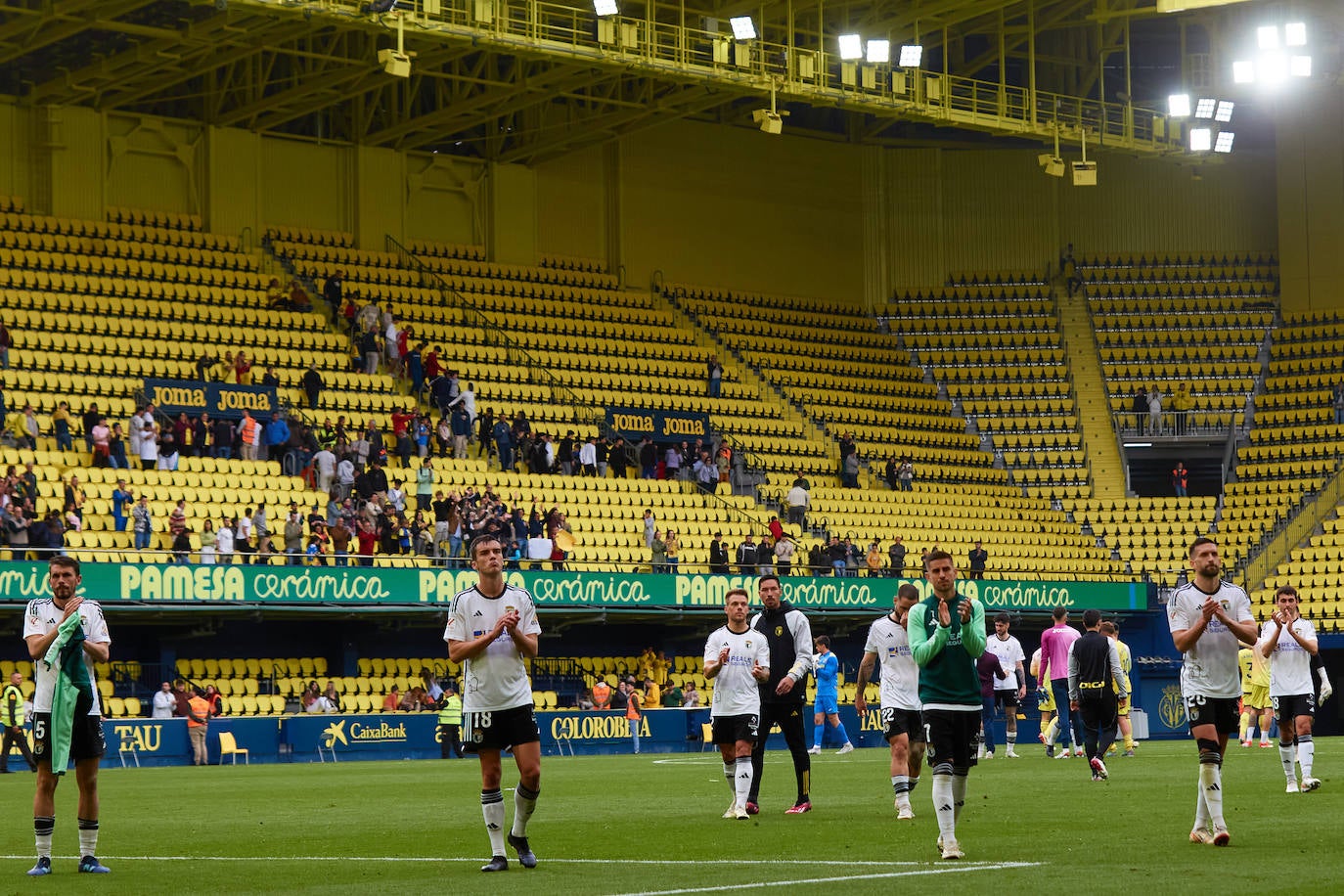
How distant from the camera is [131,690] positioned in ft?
118

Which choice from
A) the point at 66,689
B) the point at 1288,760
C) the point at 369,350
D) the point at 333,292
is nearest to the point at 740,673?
the point at 1288,760

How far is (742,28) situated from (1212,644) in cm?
3177

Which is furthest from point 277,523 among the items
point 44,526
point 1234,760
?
point 1234,760

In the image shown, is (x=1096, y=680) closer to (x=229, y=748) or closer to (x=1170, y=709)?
(x=229, y=748)

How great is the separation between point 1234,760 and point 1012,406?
102ft

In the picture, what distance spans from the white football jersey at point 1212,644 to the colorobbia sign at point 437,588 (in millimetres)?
23219

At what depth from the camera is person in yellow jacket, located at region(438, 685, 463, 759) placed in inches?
1385

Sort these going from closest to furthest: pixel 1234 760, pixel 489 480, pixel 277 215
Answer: pixel 1234 760 → pixel 489 480 → pixel 277 215

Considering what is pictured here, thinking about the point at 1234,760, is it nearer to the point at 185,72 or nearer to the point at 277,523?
the point at 277,523

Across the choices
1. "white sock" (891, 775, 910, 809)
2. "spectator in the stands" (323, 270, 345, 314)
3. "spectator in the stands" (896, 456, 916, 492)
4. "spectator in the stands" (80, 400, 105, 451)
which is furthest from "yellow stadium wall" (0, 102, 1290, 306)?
"white sock" (891, 775, 910, 809)

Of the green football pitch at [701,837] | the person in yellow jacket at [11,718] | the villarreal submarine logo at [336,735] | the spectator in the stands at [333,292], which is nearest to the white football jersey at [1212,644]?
the green football pitch at [701,837]

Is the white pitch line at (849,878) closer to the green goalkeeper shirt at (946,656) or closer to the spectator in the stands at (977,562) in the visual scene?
the green goalkeeper shirt at (946,656)

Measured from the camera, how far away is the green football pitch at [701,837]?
11602 mm

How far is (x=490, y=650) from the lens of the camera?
1270 centimetres
